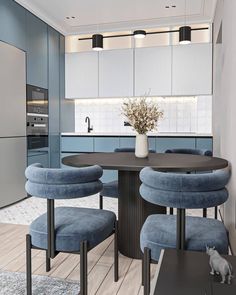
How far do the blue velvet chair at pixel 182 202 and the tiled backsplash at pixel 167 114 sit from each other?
367 cm

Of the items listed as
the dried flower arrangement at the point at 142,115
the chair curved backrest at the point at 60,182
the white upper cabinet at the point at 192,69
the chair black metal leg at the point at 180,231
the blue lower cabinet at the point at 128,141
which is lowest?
the chair black metal leg at the point at 180,231

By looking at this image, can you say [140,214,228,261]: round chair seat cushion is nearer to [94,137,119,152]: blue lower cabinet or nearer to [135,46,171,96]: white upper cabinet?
[94,137,119,152]: blue lower cabinet

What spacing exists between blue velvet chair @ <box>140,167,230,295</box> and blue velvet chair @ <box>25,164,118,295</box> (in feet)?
0.99

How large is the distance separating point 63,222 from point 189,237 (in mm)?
716

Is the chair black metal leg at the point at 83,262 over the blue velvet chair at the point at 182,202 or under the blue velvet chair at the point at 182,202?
under

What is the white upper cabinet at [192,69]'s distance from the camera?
5.09 m

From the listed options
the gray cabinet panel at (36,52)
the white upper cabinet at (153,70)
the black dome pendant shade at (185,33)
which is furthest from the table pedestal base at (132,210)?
the white upper cabinet at (153,70)

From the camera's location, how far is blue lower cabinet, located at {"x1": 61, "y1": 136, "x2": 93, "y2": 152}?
5312 millimetres

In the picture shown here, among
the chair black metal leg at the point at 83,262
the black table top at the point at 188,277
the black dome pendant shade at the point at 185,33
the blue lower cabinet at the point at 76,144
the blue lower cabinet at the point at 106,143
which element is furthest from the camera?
the blue lower cabinet at the point at 76,144

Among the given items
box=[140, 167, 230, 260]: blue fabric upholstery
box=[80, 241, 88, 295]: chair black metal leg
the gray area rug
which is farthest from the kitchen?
box=[140, 167, 230, 260]: blue fabric upholstery

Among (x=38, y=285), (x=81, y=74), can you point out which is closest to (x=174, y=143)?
(x=81, y=74)

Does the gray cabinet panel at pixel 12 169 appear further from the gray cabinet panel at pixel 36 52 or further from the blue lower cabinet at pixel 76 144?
the blue lower cabinet at pixel 76 144

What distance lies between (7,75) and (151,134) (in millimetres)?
2316

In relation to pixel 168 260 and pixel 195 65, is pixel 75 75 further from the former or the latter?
pixel 168 260
